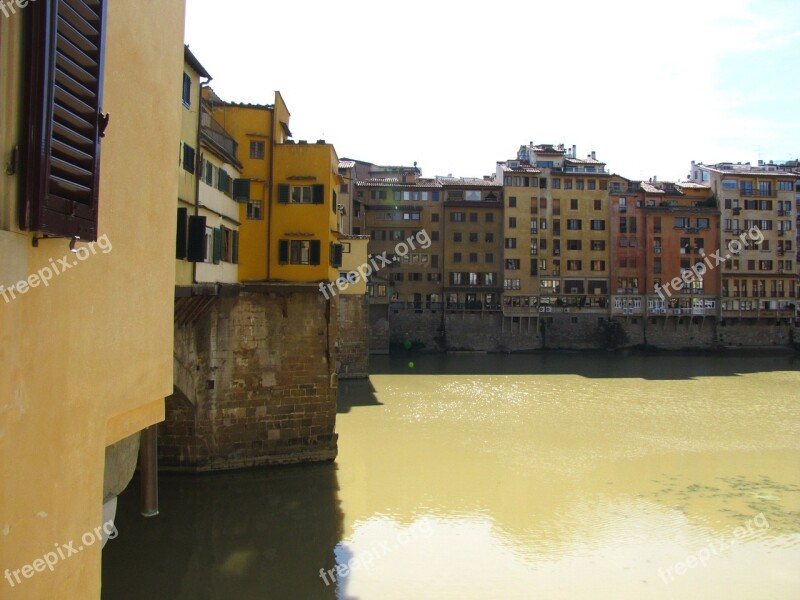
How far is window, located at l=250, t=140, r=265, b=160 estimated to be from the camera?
17.4m

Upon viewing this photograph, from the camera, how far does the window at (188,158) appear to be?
12.6 metres

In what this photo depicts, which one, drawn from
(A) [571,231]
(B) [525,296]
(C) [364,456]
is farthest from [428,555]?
(A) [571,231]

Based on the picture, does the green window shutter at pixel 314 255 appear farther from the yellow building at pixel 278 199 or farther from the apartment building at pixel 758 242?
the apartment building at pixel 758 242

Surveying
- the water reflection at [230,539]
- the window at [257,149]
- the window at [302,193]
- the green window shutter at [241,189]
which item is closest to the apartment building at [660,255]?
the window at [302,193]

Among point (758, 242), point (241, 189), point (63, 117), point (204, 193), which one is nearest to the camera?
point (63, 117)

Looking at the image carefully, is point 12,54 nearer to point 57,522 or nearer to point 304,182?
point 57,522

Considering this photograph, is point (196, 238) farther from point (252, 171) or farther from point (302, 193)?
point (302, 193)

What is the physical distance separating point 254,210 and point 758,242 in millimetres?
53484

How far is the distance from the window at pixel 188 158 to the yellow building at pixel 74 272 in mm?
8742

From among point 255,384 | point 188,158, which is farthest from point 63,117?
point 255,384

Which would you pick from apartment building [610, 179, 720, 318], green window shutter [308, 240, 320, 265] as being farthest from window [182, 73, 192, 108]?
apartment building [610, 179, 720, 318]

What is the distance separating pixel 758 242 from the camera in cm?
5544

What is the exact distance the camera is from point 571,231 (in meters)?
54.4

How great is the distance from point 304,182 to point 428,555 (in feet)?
35.3
